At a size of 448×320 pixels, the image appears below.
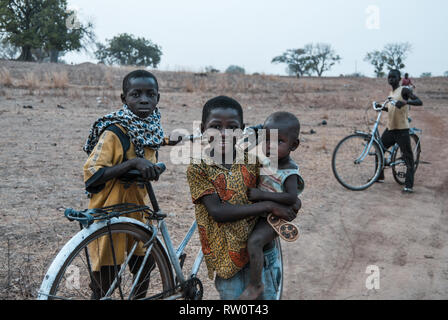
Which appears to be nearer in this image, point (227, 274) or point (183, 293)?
point (227, 274)

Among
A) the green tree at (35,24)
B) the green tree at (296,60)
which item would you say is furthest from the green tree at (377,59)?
the green tree at (35,24)

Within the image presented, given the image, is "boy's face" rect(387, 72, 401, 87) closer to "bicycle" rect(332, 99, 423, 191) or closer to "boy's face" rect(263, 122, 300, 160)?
"bicycle" rect(332, 99, 423, 191)

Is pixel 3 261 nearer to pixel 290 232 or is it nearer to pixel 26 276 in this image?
pixel 26 276

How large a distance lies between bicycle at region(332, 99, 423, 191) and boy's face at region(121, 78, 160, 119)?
436cm

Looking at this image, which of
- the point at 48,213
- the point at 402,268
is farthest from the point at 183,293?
the point at 48,213

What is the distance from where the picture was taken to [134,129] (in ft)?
7.61

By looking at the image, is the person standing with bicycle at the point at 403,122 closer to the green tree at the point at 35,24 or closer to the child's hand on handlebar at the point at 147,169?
the child's hand on handlebar at the point at 147,169

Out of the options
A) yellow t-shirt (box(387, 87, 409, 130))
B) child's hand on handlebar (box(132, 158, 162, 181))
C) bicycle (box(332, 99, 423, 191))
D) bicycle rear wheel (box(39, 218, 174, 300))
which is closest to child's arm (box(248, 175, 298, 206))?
child's hand on handlebar (box(132, 158, 162, 181))

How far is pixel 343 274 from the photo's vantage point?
11.9 feet

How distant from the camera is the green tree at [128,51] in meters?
Answer: 47.8

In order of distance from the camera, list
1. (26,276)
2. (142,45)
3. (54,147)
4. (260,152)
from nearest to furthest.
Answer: (260,152) → (26,276) → (54,147) → (142,45)

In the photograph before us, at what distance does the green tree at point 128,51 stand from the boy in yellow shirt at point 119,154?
47.8 metres

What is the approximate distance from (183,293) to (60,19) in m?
35.4

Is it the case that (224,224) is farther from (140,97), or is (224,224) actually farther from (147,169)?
(140,97)
